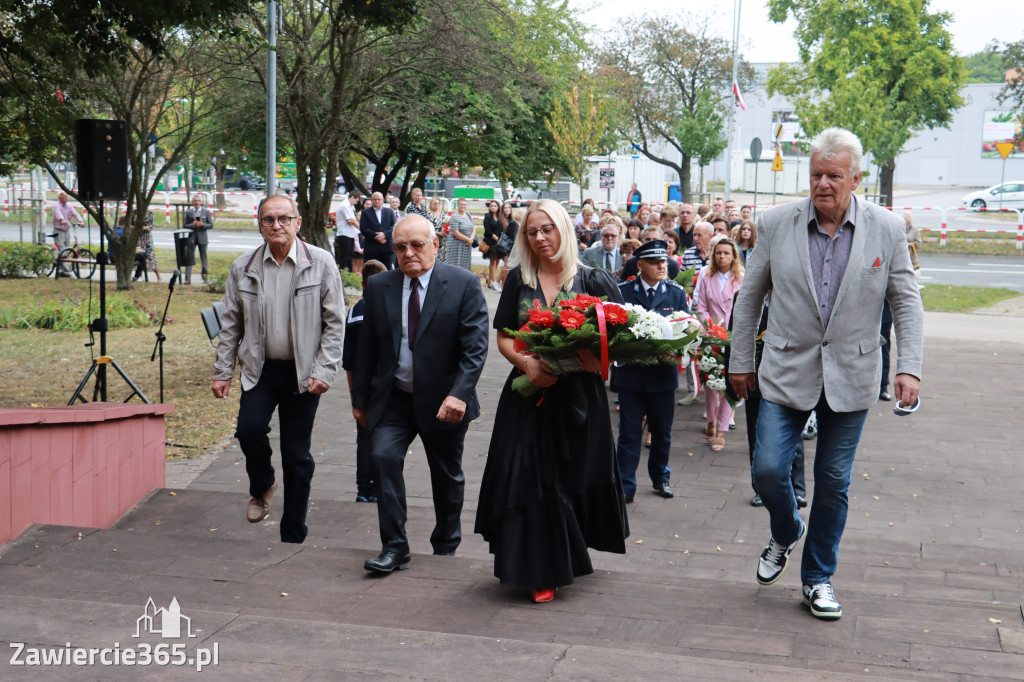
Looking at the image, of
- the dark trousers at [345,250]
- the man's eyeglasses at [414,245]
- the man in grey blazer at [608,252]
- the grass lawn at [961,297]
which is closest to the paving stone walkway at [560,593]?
the man's eyeglasses at [414,245]

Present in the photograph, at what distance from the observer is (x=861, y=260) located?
406cm

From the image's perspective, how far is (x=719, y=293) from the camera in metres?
8.73

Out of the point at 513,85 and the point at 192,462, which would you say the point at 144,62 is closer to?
the point at 513,85

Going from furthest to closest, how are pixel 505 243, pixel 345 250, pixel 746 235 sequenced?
pixel 345 250
pixel 505 243
pixel 746 235

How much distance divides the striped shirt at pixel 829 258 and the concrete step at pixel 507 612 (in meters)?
1.27

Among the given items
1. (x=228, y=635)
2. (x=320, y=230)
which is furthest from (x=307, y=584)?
(x=320, y=230)

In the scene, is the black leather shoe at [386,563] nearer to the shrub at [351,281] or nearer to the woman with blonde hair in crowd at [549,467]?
the woman with blonde hair in crowd at [549,467]

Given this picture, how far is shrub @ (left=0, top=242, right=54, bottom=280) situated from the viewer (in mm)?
20719

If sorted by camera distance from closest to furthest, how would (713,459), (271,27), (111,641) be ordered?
(111,641) < (713,459) < (271,27)

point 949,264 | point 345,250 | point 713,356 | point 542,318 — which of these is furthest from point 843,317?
point 949,264

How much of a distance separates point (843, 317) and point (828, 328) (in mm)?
71

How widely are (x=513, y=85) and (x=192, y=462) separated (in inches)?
642

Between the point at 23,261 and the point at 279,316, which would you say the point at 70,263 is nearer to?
the point at 23,261

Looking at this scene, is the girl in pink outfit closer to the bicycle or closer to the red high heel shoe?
the red high heel shoe
